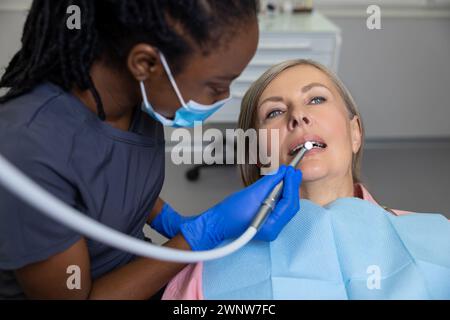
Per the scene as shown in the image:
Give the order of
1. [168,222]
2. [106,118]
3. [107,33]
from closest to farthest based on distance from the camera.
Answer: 1. [107,33]
2. [106,118]
3. [168,222]

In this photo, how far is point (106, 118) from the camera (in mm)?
934

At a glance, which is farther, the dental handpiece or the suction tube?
the dental handpiece

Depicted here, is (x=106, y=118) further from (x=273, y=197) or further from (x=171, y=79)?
(x=273, y=197)

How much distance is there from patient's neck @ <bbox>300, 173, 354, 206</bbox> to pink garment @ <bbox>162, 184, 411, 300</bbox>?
1.04ft

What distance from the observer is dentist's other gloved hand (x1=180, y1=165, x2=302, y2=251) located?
0.98 m

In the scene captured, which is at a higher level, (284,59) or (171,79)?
(171,79)

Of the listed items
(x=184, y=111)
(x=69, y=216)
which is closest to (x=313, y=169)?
(x=184, y=111)

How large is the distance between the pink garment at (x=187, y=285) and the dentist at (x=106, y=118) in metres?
0.04

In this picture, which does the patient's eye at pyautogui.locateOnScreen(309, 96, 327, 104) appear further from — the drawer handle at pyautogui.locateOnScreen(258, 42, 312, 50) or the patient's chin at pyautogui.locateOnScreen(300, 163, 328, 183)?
the drawer handle at pyautogui.locateOnScreen(258, 42, 312, 50)

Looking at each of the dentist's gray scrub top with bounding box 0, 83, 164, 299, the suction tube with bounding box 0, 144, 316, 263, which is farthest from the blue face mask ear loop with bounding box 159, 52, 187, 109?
the suction tube with bounding box 0, 144, 316, 263

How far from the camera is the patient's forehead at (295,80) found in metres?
1.19

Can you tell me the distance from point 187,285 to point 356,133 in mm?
608

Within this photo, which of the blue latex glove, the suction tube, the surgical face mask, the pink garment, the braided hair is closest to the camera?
the suction tube
